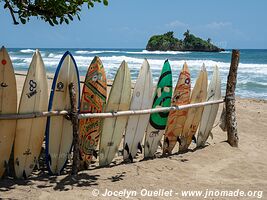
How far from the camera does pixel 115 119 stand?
448cm

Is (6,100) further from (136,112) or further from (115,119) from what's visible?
(136,112)

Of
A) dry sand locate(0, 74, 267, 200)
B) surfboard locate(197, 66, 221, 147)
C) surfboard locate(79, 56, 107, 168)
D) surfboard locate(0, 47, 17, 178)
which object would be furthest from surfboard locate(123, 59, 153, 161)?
surfboard locate(0, 47, 17, 178)

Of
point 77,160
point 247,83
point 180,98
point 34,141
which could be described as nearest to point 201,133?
point 180,98

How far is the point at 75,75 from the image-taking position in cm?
411

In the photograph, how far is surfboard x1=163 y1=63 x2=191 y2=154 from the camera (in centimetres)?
514

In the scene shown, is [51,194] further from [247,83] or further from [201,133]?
[247,83]

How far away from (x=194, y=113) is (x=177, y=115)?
415mm

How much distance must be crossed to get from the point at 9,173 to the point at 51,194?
77 centimetres

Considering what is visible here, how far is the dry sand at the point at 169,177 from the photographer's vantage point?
12.2 ft

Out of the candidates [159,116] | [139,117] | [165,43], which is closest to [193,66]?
[159,116]

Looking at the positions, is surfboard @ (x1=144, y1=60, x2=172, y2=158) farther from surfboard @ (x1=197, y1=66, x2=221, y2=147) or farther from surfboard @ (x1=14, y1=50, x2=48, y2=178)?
surfboard @ (x1=14, y1=50, x2=48, y2=178)

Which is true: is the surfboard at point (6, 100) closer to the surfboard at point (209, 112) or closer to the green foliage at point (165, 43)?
the surfboard at point (209, 112)

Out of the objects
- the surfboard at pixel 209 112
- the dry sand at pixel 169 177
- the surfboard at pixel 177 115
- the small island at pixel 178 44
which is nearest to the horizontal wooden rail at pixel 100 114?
the surfboard at pixel 177 115

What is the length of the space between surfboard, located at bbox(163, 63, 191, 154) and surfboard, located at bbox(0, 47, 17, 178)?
7.22 ft
